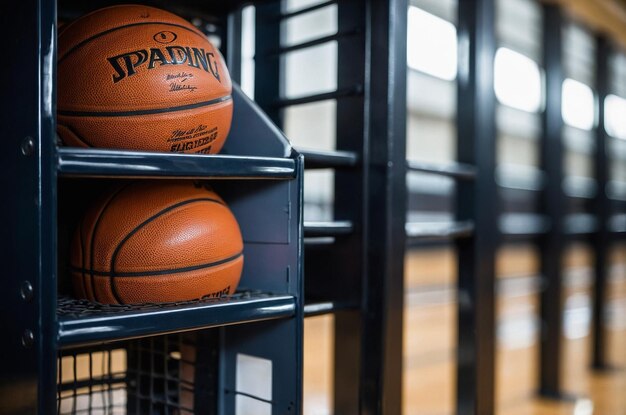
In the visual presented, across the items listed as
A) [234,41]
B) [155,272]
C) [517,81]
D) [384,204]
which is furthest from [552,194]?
[517,81]

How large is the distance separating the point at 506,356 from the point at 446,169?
1979 millimetres

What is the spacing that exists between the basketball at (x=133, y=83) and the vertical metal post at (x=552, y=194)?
194 centimetres

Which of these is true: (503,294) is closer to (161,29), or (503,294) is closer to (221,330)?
(221,330)

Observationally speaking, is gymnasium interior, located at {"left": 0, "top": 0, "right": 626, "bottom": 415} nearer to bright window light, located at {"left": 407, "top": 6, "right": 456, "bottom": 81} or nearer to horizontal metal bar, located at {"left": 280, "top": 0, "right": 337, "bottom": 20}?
horizontal metal bar, located at {"left": 280, "top": 0, "right": 337, "bottom": 20}

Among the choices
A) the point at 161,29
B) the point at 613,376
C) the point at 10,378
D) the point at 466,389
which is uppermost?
the point at 161,29

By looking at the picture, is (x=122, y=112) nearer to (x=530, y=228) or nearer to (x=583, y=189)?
(x=530, y=228)

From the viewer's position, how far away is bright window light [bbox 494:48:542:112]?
791 centimetres

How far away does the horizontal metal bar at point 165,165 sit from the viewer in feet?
2.93

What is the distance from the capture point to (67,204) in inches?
51.0

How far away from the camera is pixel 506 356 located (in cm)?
333

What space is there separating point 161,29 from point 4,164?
343 mm

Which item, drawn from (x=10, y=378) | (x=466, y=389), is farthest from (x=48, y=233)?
(x=466, y=389)

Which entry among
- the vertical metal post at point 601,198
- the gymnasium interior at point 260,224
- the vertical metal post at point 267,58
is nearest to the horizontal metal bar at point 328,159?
the gymnasium interior at point 260,224

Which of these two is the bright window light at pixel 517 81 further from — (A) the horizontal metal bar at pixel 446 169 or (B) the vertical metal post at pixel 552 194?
(A) the horizontal metal bar at pixel 446 169
